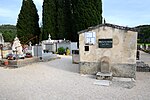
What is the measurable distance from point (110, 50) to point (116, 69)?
1.03 m

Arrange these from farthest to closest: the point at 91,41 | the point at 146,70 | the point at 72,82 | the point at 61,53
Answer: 1. the point at 61,53
2. the point at 146,70
3. the point at 91,41
4. the point at 72,82

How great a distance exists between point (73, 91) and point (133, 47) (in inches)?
163

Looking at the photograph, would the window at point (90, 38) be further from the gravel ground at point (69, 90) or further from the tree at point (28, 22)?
the tree at point (28, 22)

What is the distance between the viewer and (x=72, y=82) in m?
8.04

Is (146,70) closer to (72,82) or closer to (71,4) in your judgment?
(72,82)

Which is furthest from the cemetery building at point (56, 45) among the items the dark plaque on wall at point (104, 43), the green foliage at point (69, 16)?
the dark plaque on wall at point (104, 43)

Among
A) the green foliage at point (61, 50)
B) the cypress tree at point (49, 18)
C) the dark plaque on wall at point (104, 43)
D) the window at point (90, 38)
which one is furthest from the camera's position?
the cypress tree at point (49, 18)

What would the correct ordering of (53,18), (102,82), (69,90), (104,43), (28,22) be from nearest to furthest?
(69,90)
(102,82)
(104,43)
(53,18)
(28,22)

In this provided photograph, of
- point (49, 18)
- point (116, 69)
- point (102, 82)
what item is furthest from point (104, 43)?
point (49, 18)

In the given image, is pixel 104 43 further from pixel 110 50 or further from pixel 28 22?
pixel 28 22

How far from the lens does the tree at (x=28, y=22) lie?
31583mm

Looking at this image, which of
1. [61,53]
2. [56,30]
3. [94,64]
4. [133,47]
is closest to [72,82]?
[94,64]

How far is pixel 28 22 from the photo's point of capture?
3186 cm

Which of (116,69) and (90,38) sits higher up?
(90,38)
